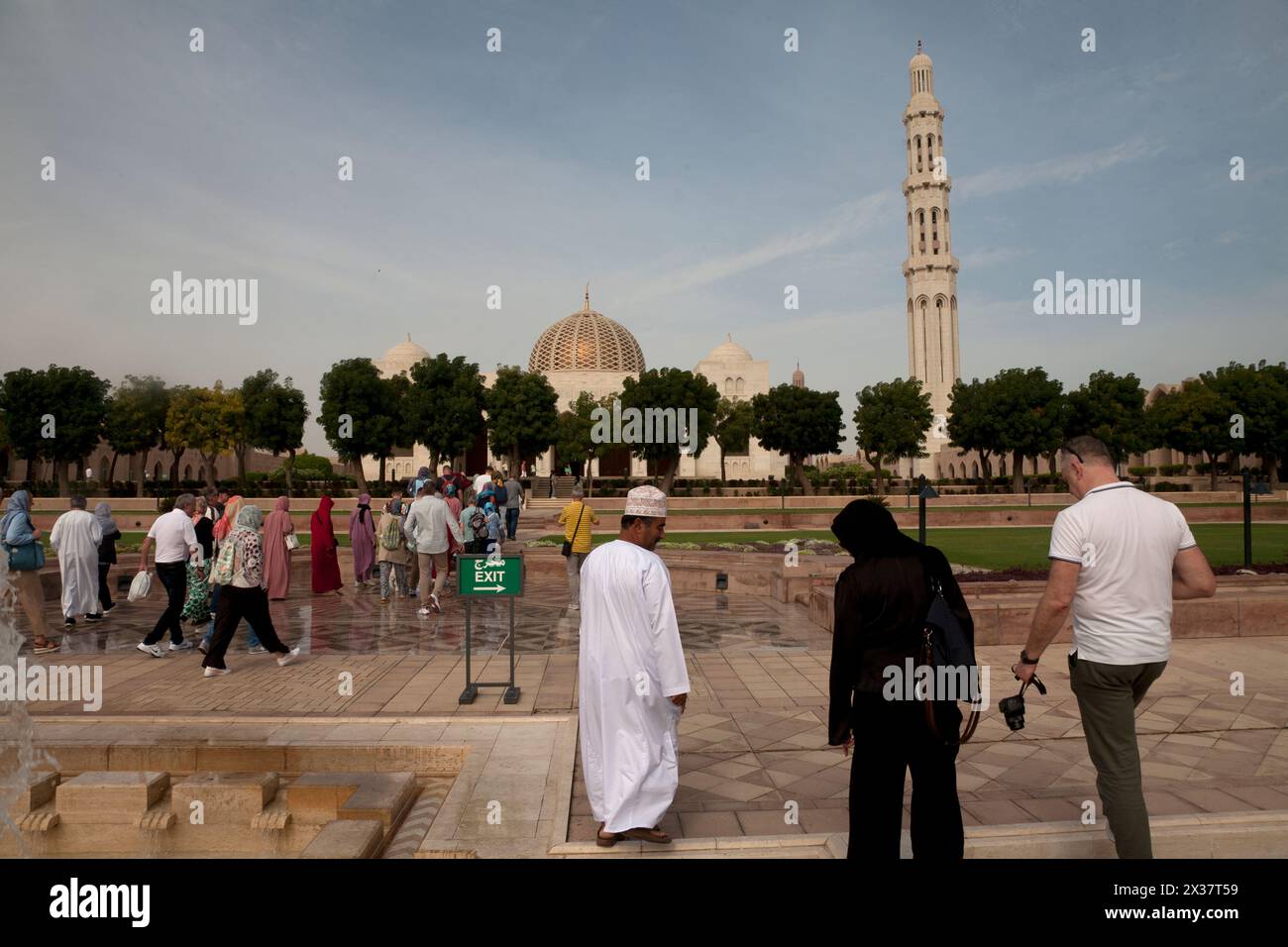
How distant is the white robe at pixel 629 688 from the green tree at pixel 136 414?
44.3 m

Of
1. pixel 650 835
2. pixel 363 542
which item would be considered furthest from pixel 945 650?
pixel 363 542

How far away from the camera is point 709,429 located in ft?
149

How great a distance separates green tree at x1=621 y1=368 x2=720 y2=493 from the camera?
142 feet

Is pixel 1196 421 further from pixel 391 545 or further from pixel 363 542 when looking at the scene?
pixel 391 545

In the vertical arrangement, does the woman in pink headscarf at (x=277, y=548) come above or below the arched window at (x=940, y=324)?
below

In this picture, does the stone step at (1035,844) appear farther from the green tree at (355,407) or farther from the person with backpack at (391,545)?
the green tree at (355,407)

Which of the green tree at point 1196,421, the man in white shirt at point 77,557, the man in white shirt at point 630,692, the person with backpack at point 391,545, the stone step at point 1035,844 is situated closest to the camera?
the stone step at point 1035,844

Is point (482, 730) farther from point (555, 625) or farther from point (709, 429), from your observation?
point (709, 429)

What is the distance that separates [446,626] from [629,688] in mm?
6594

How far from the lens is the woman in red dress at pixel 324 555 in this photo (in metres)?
12.0

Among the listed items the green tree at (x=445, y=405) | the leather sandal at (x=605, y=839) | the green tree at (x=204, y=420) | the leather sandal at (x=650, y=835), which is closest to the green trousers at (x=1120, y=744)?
the leather sandal at (x=650, y=835)

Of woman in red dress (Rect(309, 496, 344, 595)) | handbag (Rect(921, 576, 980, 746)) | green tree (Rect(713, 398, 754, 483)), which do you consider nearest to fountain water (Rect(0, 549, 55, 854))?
handbag (Rect(921, 576, 980, 746))
